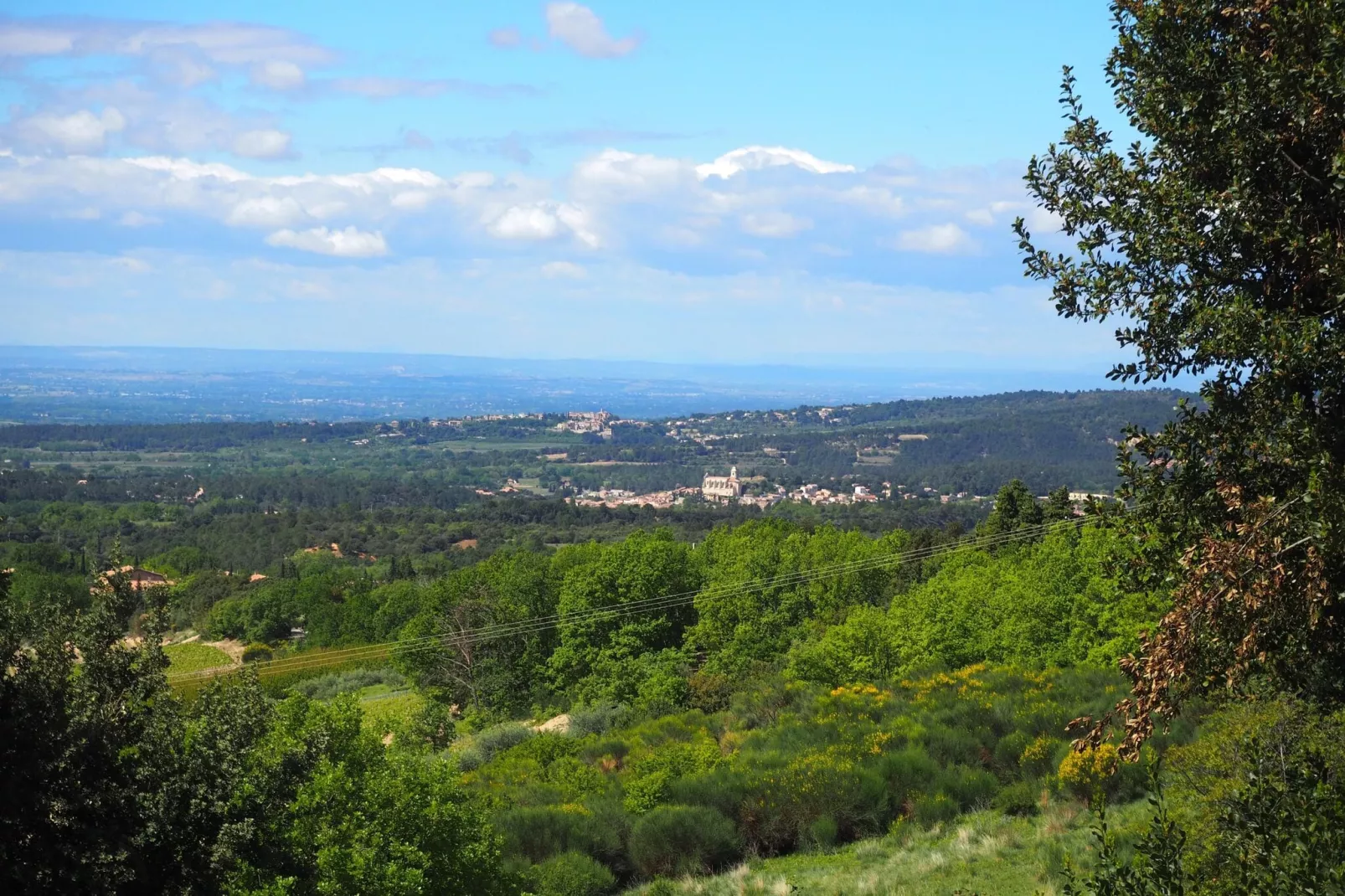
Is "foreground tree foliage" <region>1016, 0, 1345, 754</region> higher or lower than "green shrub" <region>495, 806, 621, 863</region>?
higher

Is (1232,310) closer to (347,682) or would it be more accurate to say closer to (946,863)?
(946,863)

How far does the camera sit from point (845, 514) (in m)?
104

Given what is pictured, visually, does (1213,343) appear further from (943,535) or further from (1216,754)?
(943,535)

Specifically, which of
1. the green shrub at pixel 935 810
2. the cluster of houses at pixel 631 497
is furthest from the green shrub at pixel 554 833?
the cluster of houses at pixel 631 497

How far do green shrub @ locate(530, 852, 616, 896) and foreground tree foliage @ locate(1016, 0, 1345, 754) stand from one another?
40.6 ft

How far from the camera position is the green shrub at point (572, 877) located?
16703 mm

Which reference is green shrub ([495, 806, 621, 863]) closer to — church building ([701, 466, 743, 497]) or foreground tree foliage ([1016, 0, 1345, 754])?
foreground tree foliage ([1016, 0, 1345, 754])

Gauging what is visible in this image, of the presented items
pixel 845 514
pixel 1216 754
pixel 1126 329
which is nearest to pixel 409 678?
pixel 1216 754

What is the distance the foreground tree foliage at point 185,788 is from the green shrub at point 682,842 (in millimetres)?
5054

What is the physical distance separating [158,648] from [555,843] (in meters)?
Result: 8.19

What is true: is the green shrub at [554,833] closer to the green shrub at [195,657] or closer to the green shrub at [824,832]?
→ the green shrub at [824,832]

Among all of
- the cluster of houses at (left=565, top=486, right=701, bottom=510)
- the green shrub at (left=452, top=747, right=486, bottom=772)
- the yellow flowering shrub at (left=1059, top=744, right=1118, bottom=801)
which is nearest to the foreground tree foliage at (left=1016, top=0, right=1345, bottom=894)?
the yellow flowering shrub at (left=1059, top=744, right=1118, bottom=801)

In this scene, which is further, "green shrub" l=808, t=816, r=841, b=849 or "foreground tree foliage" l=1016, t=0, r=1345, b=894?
"green shrub" l=808, t=816, r=841, b=849

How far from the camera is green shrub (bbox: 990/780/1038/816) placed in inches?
750
